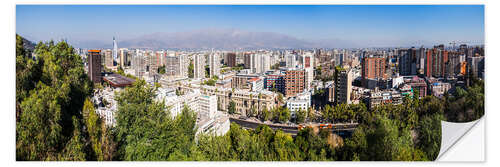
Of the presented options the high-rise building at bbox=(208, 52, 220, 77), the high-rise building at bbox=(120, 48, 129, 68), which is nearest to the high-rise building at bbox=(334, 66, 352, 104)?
the high-rise building at bbox=(208, 52, 220, 77)

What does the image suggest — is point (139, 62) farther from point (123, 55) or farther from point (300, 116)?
point (300, 116)

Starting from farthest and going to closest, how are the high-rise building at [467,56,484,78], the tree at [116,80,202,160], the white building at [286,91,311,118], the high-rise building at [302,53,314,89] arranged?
the high-rise building at [302,53,314,89], the white building at [286,91,311,118], the high-rise building at [467,56,484,78], the tree at [116,80,202,160]

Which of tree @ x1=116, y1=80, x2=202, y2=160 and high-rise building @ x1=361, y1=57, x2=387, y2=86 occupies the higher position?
high-rise building @ x1=361, y1=57, x2=387, y2=86

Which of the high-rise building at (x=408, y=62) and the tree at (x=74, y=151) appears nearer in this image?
the tree at (x=74, y=151)

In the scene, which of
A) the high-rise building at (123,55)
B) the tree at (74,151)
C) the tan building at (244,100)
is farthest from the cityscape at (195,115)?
the high-rise building at (123,55)

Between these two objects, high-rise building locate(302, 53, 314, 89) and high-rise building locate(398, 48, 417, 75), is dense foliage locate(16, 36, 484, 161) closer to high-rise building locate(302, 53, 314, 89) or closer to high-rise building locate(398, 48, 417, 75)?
high-rise building locate(398, 48, 417, 75)

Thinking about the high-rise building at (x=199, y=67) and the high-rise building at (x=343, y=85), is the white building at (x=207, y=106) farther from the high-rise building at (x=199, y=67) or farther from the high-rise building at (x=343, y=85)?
the high-rise building at (x=199, y=67)

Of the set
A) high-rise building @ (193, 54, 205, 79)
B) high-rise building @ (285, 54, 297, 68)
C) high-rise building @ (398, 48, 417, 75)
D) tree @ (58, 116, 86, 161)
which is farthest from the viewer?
high-rise building @ (193, 54, 205, 79)

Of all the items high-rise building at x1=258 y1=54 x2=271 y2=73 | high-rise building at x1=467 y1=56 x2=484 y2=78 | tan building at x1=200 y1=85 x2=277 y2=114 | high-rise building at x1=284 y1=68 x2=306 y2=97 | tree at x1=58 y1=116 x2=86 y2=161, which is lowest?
tree at x1=58 y1=116 x2=86 y2=161
